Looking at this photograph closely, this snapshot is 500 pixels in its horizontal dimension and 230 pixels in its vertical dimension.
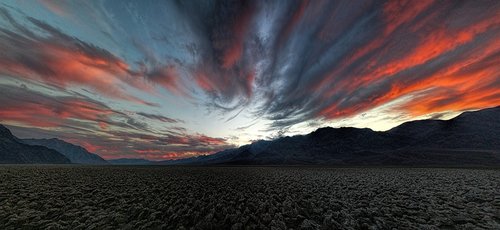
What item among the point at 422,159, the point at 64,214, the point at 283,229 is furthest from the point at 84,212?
the point at 422,159

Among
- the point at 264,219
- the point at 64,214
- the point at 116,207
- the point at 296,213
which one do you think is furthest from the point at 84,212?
the point at 296,213

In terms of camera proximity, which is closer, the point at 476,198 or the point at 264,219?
the point at 264,219

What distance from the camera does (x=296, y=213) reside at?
14047 mm

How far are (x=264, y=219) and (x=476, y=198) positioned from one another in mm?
19474

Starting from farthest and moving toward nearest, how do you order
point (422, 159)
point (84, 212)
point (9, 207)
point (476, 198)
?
1. point (422, 159)
2. point (476, 198)
3. point (9, 207)
4. point (84, 212)

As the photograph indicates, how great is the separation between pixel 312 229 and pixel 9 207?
20.6m

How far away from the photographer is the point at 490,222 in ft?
37.2

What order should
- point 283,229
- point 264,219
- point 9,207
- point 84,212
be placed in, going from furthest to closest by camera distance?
point 9,207 → point 84,212 → point 264,219 → point 283,229

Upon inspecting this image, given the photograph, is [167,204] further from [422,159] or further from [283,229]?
[422,159]

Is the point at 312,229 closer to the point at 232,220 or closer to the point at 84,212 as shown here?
the point at 232,220

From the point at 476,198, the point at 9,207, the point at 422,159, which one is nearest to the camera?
the point at 9,207

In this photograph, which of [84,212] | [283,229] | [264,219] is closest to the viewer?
[283,229]

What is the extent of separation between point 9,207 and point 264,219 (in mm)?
17918

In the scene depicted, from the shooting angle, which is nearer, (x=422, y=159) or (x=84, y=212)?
(x=84, y=212)
